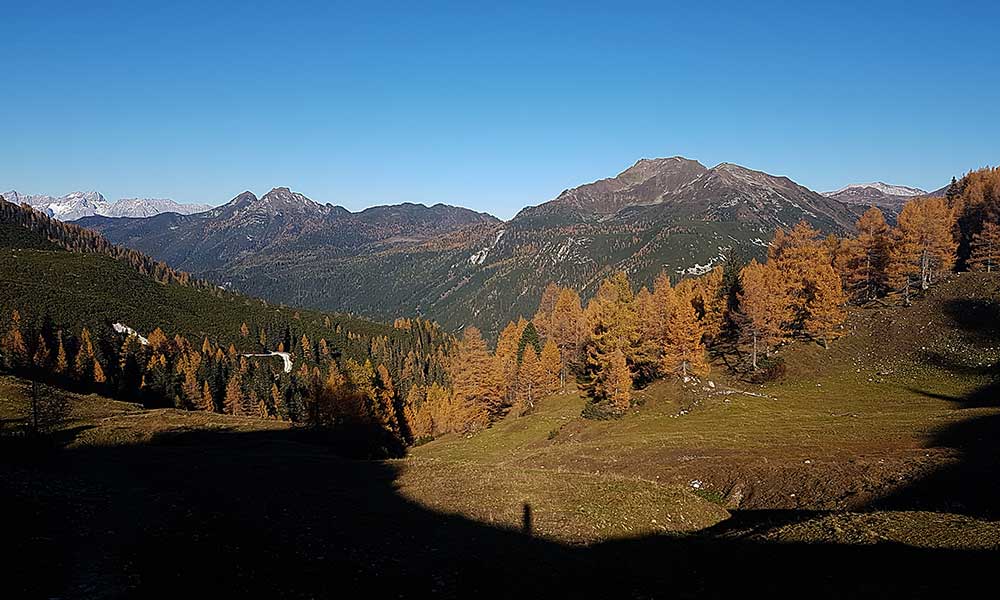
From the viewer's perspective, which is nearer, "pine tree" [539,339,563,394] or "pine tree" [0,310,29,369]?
"pine tree" [539,339,563,394]

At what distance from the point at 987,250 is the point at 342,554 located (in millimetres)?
125380

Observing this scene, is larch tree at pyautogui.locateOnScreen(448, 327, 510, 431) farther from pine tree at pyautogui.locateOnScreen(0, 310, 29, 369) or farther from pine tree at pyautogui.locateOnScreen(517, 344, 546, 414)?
pine tree at pyautogui.locateOnScreen(0, 310, 29, 369)

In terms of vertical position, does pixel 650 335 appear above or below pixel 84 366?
above

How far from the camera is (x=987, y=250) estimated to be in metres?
99.9

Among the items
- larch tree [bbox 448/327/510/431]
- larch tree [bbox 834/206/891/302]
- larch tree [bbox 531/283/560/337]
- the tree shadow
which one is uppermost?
larch tree [bbox 834/206/891/302]

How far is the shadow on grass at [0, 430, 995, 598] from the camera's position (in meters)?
18.0

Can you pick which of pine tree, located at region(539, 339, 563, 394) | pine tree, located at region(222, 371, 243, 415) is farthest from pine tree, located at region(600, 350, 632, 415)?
pine tree, located at region(222, 371, 243, 415)

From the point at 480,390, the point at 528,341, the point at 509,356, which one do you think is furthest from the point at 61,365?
the point at 528,341

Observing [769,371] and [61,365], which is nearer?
[769,371]

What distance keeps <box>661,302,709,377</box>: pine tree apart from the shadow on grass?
53.4m

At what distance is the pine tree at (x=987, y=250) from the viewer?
97.1 m

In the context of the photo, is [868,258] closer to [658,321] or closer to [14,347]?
[658,321]

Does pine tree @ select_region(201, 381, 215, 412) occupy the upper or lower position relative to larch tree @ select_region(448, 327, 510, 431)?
lower

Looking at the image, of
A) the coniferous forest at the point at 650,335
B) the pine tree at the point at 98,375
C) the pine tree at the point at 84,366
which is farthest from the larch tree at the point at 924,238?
the pine tree at the point at 84,366
